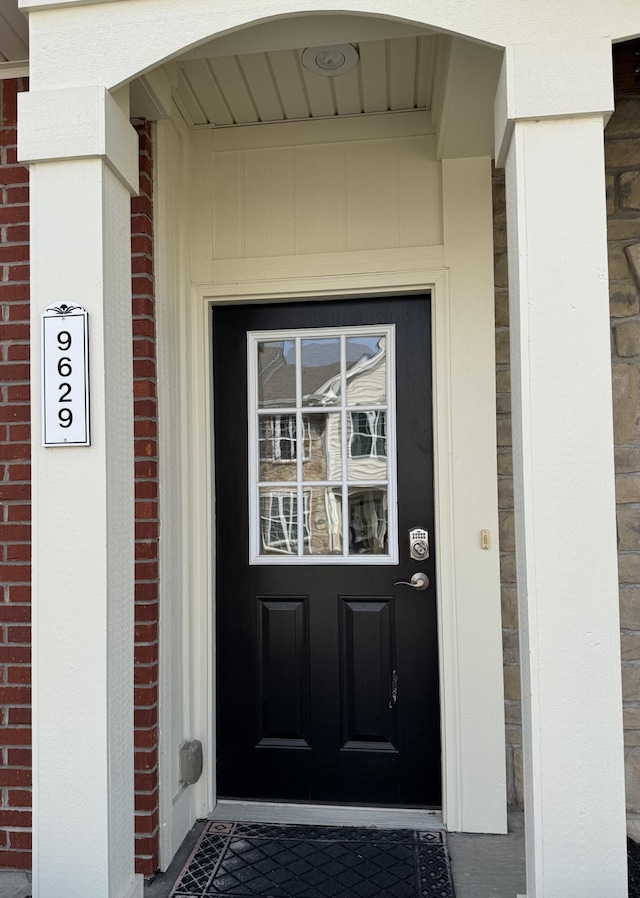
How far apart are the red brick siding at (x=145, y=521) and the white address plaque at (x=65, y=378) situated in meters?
0.63

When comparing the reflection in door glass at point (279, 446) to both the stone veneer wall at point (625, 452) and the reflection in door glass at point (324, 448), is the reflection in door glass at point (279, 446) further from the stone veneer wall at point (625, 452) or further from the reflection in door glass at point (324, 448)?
the stone veneer wall at point (625, 452)

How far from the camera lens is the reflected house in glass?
9.52ft

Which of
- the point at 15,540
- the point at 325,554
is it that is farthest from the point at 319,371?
the point at 15,540

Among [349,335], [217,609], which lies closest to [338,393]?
[349,335]

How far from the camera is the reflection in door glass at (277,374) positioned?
9.68 ft

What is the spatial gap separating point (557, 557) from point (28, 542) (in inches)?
70.2

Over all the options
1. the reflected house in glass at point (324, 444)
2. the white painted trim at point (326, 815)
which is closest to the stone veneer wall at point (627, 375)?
the white painted trim at point (326, 815)

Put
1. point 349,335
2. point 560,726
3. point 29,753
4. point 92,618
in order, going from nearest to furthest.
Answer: point 560,726 → point 92,618 → point 29,753 → point 349,335

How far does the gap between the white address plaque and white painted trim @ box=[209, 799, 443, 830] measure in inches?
72.8

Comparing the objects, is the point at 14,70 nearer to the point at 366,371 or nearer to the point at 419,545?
the point at 366,371

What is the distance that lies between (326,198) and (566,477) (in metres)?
1.74

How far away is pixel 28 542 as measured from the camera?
2.41m

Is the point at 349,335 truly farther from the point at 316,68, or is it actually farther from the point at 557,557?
the point at 557,557

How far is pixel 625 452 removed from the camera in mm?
2686
